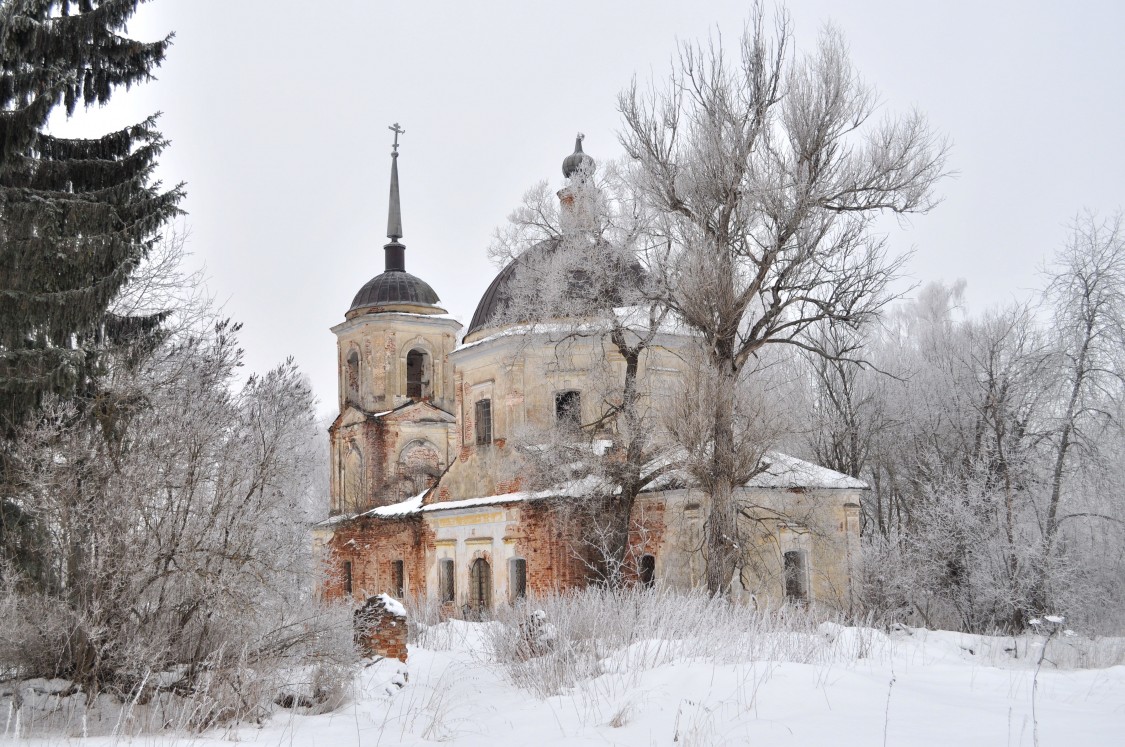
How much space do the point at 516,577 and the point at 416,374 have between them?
11.1 metres

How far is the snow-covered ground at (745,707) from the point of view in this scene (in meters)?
6.28

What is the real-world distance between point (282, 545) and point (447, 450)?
19.5 meters

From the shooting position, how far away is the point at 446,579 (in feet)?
80.2

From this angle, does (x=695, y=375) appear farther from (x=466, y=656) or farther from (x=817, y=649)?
(x=817, y=649)

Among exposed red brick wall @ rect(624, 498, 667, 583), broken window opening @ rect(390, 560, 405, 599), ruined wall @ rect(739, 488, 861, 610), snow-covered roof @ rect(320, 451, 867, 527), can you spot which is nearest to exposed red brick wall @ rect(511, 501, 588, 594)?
snow-covered roof @ rect(320, 451, 867, 527)

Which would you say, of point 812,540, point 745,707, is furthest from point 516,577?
point 745,707

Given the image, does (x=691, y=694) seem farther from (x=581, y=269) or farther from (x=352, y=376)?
(x=352, y=376)

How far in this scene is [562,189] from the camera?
23.6m

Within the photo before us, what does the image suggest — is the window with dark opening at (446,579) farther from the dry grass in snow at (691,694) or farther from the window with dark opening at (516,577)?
the dry grass in snow at (691,694)

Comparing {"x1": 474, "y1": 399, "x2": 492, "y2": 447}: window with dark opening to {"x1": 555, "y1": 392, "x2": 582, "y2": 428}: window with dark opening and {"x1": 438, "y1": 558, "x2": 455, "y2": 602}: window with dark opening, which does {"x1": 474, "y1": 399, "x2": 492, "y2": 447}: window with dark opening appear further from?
{"x1": 438, "y1": 558, "x2": 455, "y2": 602}: window with dark opening

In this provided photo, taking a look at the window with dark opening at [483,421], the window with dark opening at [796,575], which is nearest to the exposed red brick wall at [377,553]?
the window with dark opening at [483,421]

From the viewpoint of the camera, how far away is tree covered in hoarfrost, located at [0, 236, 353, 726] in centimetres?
869

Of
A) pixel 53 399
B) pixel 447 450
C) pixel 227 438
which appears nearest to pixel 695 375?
pixel 227 438

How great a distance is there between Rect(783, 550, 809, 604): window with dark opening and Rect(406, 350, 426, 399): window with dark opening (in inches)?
571
